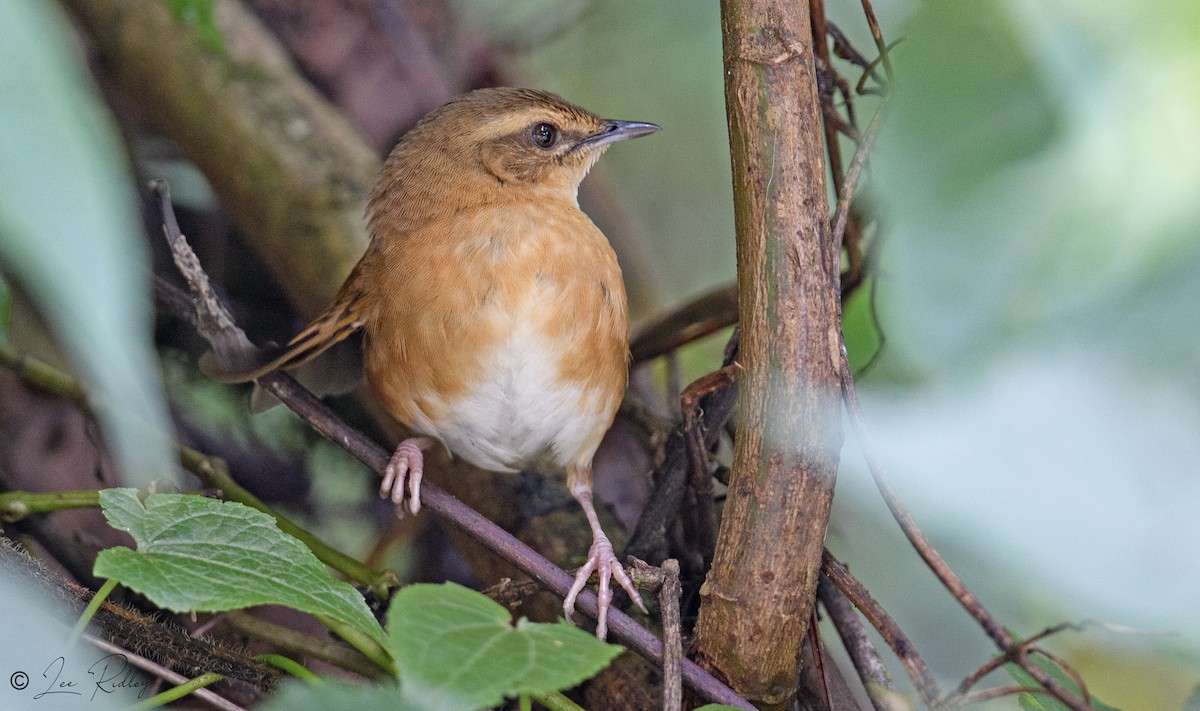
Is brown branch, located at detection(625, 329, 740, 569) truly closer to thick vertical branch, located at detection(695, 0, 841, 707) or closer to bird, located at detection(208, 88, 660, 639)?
bird, located at detection(208, 88, 660, 639)

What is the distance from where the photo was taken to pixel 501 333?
6.94ft

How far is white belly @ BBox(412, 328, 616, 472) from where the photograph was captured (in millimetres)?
2146

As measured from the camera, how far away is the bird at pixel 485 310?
2.13m

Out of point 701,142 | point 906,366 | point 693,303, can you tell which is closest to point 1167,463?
point 906,366

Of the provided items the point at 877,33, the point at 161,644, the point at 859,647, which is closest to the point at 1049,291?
the point at 877,33

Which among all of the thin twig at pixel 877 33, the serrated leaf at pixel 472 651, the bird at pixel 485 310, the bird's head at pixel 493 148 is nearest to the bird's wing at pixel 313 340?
the bird at pixel 485 310

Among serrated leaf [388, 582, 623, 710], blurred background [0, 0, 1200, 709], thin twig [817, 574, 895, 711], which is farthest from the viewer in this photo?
thin twig [817, 574, 895, 711]

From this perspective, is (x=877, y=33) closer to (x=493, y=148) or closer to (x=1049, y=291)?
(x=1049, y=291)

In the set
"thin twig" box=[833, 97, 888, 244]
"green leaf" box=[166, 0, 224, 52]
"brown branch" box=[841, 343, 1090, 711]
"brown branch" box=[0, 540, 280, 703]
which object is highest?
"green leaf" box=[166, 0, 224, 52]

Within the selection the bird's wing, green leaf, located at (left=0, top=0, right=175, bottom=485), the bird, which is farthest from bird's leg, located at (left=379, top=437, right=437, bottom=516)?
green leaf, located at (left=0, top=0, right=175, bottom=485)

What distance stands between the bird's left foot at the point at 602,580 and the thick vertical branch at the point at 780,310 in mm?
258

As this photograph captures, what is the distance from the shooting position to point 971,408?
842mm

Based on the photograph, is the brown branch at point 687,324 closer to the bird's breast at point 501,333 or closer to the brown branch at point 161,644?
the bird's breast at point 501,333

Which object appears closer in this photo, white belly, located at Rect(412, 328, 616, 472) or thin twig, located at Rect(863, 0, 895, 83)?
thin twig, located at Rect(863, 0, 895, 83)
